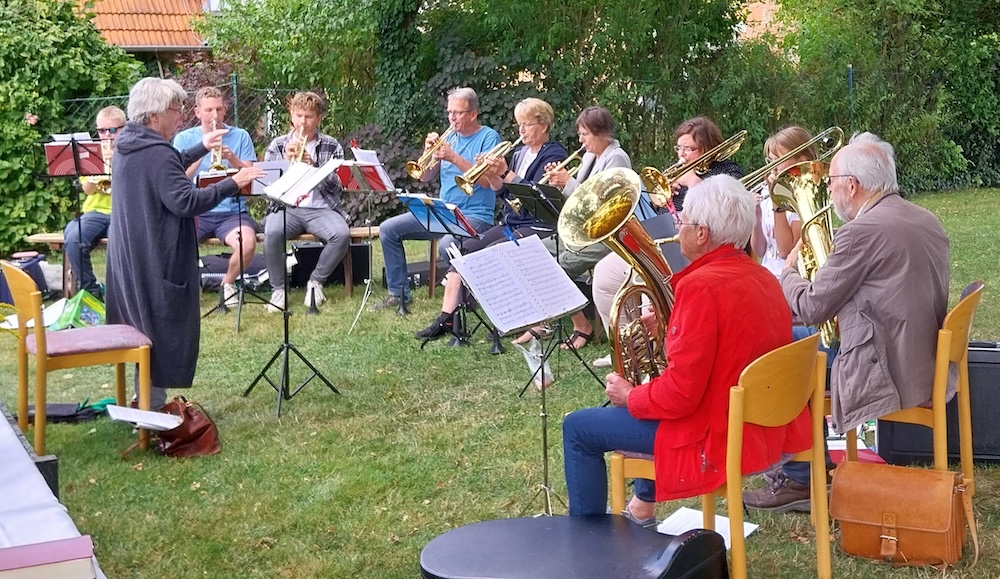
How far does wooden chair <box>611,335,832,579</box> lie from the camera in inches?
119

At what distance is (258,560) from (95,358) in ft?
4.81

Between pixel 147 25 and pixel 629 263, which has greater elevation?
pixel 147 25

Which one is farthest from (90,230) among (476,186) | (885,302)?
(885,302)

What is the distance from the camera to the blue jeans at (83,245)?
8.25 m

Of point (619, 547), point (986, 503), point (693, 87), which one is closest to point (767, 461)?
point (619, 547)

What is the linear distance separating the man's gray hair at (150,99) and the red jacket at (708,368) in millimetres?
2886

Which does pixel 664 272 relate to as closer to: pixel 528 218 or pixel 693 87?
pixel 528 218

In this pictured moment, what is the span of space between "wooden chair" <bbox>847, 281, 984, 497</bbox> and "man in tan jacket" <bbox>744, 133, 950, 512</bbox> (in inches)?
2.2

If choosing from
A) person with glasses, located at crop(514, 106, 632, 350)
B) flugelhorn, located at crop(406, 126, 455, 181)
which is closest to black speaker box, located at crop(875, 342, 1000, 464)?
person with glasses, located at crop(514, 106, 632, 350)

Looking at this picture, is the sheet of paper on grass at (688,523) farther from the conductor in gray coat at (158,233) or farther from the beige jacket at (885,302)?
the conductor in gray coat at (158,233)

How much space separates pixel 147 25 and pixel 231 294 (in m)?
8.88

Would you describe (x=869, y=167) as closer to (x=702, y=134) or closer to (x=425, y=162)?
(x=702, y=134)

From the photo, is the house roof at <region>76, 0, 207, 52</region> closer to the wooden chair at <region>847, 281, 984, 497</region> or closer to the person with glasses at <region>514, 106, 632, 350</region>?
the person with glasses at <region>514, 106, 632, 350</region>

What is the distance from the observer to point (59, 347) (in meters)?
4.74
